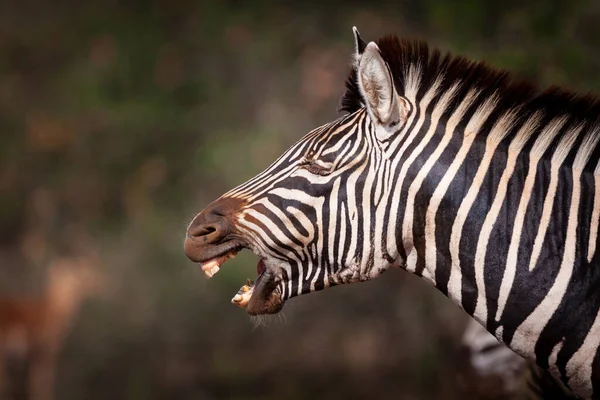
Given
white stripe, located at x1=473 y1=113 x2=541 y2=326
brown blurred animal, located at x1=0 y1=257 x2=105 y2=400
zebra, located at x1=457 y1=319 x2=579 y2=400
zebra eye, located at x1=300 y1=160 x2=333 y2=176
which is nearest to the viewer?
white stripe, located at x1=473 y1=113 x2=541 y2=326

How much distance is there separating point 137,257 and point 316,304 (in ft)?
12.3

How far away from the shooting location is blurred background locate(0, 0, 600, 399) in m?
11.1

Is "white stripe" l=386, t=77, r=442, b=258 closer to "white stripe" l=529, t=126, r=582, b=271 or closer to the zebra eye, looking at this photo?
the zebra eye

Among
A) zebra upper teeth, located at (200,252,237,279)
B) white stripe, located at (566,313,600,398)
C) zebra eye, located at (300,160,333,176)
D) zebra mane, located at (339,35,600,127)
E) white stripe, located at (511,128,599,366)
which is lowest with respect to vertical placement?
white stripe, located at (566,313,600,398)

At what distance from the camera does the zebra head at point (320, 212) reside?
10.3ft

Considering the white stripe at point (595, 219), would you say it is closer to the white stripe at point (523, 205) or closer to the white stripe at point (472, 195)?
the white stripe at point (523, 205)

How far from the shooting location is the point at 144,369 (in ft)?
38.1

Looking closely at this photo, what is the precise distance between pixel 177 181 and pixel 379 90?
1228 centimetres

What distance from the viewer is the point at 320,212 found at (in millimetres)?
3199

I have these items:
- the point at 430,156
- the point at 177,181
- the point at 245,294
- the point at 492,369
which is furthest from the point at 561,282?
the point at 177,181

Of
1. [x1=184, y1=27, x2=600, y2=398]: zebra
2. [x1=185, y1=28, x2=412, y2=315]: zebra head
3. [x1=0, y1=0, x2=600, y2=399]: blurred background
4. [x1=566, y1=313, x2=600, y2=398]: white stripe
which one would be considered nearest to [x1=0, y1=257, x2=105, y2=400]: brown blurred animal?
[x1=0, y1=0, x2=600, y2=399]: blurred background

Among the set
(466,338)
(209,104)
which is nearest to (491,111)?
(466,338)

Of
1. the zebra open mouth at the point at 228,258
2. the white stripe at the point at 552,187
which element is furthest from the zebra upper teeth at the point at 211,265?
the white stripe at the point at 552,187

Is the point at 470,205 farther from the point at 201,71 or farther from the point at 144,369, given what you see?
the point at 201,71
